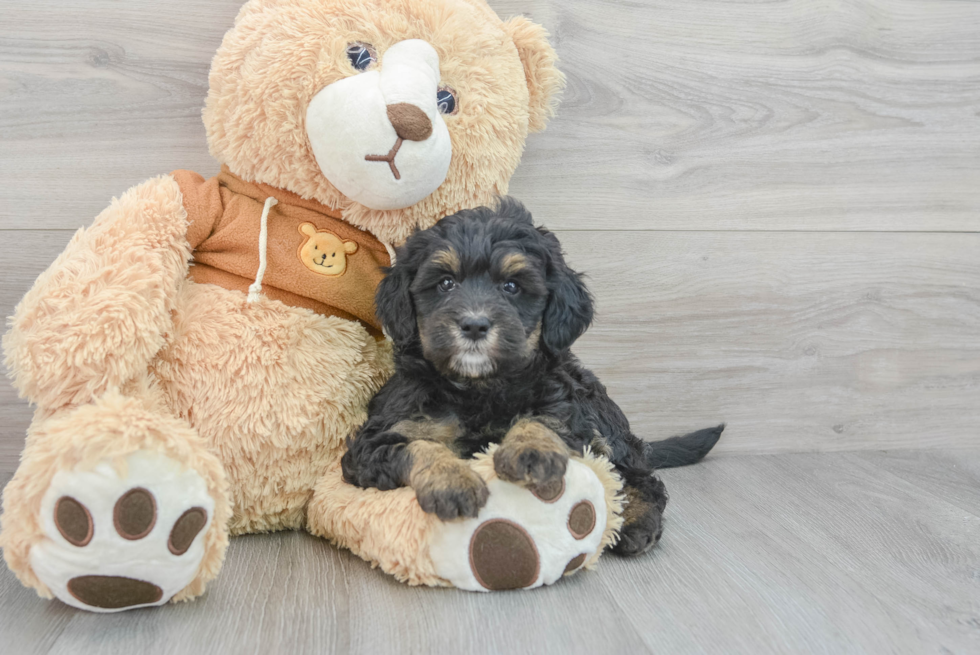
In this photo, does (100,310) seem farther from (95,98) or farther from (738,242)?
(738,242)

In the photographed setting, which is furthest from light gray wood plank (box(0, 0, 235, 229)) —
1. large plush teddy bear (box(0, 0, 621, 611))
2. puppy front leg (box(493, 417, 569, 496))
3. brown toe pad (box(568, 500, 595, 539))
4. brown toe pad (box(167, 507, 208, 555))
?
brown toe pad (box(568, 500, 595, 539))

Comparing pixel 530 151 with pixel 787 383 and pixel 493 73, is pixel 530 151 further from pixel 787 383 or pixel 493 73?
pixel 787 383

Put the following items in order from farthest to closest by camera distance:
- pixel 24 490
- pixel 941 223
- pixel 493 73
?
pixel 941 223 → pixel 493 73 → pixel 24 490

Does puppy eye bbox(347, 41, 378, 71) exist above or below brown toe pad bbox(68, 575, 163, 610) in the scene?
above

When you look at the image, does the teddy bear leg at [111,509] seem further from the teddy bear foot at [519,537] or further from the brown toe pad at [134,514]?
the teddy bear foot at [519,537]

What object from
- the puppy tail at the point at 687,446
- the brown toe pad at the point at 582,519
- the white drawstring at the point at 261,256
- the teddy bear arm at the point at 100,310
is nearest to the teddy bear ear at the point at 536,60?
the white drawstring at the point at 261,256

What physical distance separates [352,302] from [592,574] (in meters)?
0.87

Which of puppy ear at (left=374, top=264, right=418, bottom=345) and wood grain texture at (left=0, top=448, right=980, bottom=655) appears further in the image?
puppy ear at (left=374, top=264, right=418, bottom=345)

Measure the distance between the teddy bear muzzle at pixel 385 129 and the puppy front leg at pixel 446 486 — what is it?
63 cm

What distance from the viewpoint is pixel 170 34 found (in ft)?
6.92

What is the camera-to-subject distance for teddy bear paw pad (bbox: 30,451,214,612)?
1.27m

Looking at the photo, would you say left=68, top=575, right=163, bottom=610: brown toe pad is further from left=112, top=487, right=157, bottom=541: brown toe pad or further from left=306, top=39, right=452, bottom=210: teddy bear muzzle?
left=306, top=39, right=452, bottom=210: teddy bear muzzle

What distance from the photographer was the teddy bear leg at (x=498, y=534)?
1.47 meters

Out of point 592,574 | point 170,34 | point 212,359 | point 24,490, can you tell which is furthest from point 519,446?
point 170,34
